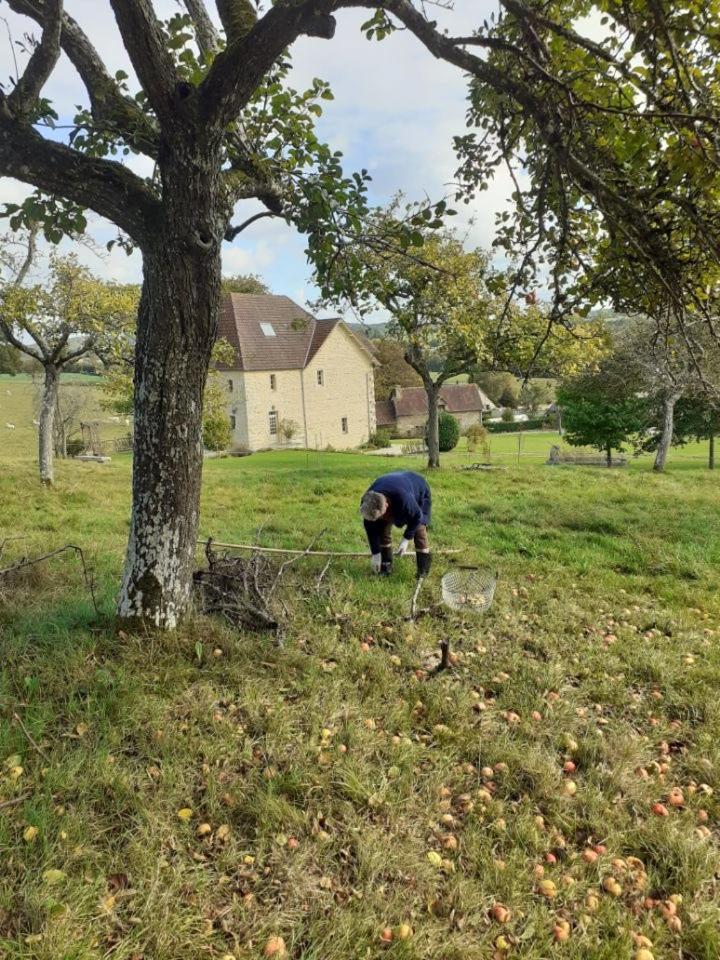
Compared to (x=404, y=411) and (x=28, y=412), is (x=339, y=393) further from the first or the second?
(x=28, y=412)

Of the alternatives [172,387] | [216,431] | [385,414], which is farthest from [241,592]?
[385,414]

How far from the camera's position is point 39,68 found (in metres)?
3.60

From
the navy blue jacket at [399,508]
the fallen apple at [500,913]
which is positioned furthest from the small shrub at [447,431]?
the fallen apple at [500,913]

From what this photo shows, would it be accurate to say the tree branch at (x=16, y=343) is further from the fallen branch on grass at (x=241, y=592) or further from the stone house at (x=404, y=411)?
the stone house at (x=404, y=411)

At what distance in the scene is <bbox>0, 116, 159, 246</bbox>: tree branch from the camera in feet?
11.7

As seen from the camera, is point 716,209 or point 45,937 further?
point 716,209

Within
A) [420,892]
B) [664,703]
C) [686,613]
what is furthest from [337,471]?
[420,892]

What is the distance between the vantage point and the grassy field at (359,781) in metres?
2.39

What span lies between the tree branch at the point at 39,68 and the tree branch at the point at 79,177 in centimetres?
15

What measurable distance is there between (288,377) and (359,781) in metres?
36.5

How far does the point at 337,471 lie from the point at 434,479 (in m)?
3.70

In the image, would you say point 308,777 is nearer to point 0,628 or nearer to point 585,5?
point 0,628

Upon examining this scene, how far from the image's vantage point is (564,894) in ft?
8.70

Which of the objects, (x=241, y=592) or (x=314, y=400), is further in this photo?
(x=314, y=400)
